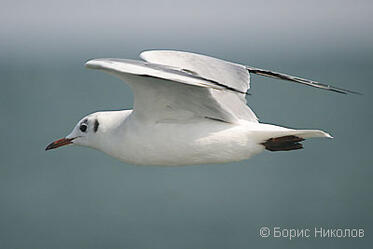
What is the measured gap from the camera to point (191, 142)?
7.31 meters

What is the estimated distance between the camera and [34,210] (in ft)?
74.3

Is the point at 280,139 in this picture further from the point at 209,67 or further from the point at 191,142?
the point at 209,67

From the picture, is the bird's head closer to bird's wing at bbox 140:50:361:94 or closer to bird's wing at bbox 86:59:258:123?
bird's wing at bbox 86:59:258:123


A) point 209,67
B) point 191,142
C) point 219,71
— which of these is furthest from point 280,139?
point 209,67

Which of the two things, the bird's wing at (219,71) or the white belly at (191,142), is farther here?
the bird's wing at (219,71)

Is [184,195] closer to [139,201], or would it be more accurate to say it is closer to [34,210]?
[139,201]

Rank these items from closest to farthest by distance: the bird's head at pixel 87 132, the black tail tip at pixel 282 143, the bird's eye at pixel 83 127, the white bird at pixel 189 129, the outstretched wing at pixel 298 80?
the outstretched wing at pixel 298 80 → the white bird at pixel 189 129 → the black tail tip at pixel 282 143 → the bird's head at pixel 87 132 → the bird's eye at pixel 83 127

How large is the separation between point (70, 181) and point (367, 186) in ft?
31.2

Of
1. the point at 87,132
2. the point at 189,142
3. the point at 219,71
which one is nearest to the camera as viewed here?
the point at 189,142

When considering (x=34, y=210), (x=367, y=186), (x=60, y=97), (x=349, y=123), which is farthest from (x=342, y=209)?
(x=60, y=97)

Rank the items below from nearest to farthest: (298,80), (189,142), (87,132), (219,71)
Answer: (298,80) → (189,142) → (219,71) → (87,132)

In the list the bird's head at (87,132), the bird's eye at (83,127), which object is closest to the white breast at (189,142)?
the bird's head at (87,132)

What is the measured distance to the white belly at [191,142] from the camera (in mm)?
7277

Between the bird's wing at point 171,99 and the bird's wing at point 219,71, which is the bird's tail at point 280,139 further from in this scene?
the bird's wing at point 219,71
